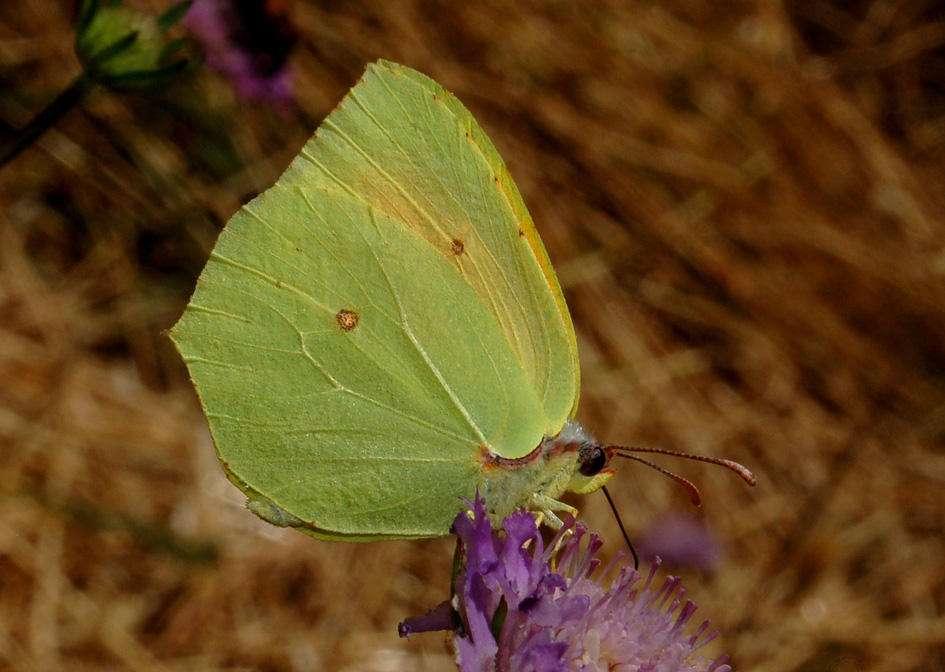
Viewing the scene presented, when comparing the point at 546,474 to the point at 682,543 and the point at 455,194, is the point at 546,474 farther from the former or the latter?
the point at 682,543

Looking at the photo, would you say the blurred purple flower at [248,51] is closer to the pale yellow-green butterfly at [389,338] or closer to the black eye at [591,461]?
the pale yellow-green butterfly at [389,338]

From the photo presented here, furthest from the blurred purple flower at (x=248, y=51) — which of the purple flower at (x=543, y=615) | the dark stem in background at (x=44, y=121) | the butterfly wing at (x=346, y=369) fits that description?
the purple flower at (x=543, y=615)

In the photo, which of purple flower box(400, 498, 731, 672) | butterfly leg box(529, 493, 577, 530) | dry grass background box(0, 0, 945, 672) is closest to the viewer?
purple flower box(400, 498, 731, 672)

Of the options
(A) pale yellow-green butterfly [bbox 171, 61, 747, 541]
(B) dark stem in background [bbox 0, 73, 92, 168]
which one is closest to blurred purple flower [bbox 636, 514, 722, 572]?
(A) pale yellow-green butterfly [bbox 171, 61, 747, 541]

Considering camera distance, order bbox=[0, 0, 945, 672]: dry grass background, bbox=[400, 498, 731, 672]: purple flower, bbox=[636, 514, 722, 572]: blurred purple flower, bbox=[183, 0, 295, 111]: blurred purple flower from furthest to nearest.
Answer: bbox=[636, 514, 722, 572]: blurred purple flower, bbox=[183, 0, 295, 111]: blurred purple flower, bbox=[0, 0, 945, 672]: dry grass background, bbox=[400, 498, 731, 672]: purple flower

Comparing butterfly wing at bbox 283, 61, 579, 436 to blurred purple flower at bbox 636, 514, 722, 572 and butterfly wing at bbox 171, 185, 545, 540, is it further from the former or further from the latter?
blurred purple flower at bbox 636, 514, 722, 572

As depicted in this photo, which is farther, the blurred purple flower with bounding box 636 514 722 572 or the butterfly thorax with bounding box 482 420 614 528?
the blurred purple flower with bounding box 636 514 722 572
